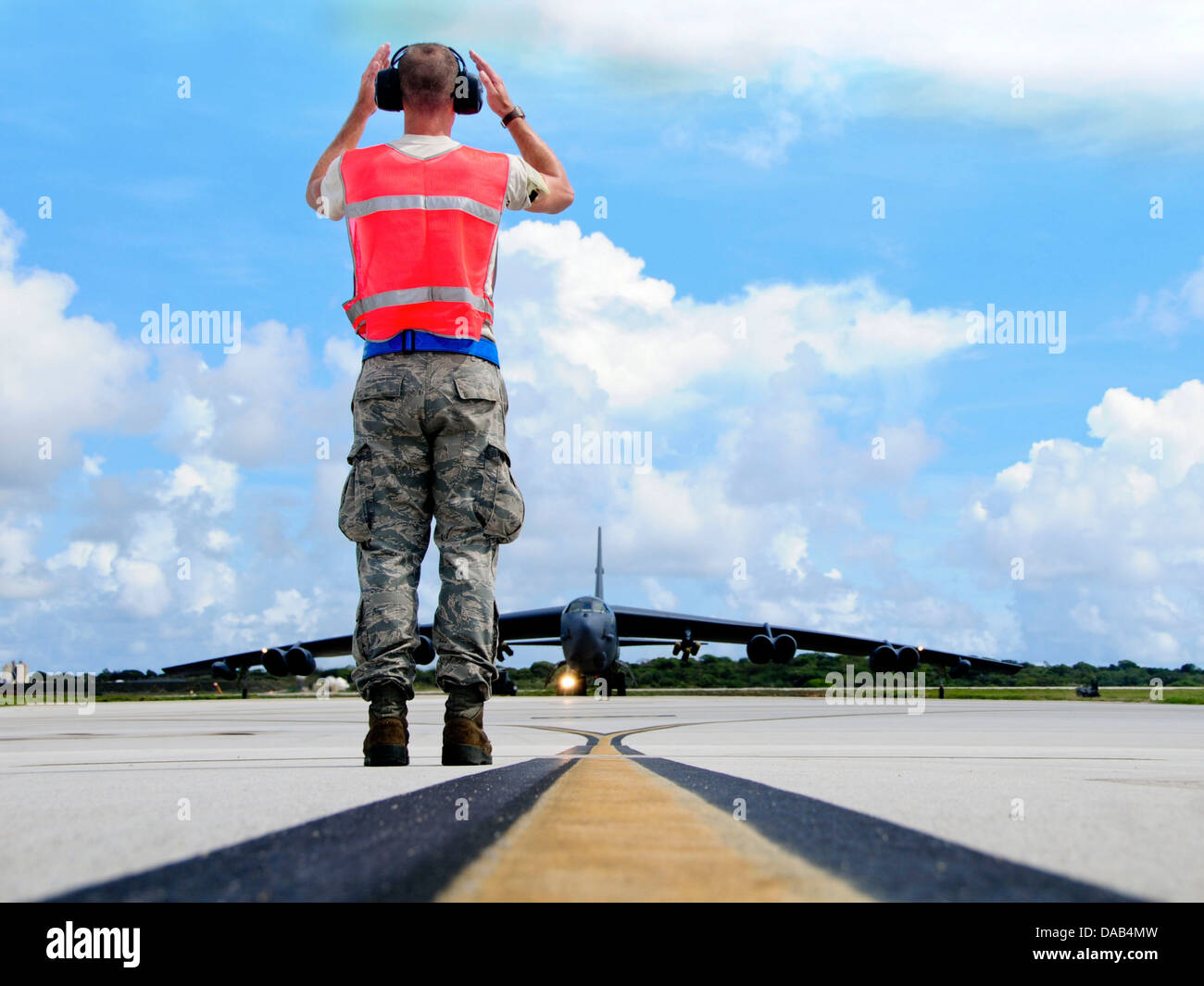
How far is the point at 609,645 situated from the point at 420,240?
1035 inches

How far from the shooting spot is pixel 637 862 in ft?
4.54

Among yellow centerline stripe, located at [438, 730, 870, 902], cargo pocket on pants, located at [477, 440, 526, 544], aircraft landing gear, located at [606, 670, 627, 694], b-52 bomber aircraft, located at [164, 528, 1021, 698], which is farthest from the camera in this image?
aircraft landing gear, located at [606, 670, 627, 694]

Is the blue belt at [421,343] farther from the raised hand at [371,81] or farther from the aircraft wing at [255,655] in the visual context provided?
the aircraft wing at [255,655]

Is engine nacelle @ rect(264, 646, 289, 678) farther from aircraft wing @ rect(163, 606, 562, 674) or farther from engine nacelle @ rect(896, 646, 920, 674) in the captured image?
engine nacelle @ rect(896, 646, 920, 674)

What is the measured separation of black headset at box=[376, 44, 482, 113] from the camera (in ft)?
15.0

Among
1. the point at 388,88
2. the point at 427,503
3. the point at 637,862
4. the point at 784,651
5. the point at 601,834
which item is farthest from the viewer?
the point at 784,651

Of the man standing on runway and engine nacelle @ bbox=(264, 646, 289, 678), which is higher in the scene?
the man standing on runway

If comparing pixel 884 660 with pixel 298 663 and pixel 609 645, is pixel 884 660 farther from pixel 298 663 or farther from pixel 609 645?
pixel 298 663

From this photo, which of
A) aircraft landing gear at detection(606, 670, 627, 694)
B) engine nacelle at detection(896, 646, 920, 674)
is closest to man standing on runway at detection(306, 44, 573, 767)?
aircraft landing gear at detection(606, 670, 627, 694)

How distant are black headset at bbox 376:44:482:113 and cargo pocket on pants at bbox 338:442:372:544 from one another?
1651mm

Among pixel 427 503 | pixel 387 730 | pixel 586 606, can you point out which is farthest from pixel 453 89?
pixel 586 606

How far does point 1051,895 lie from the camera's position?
1.21m
